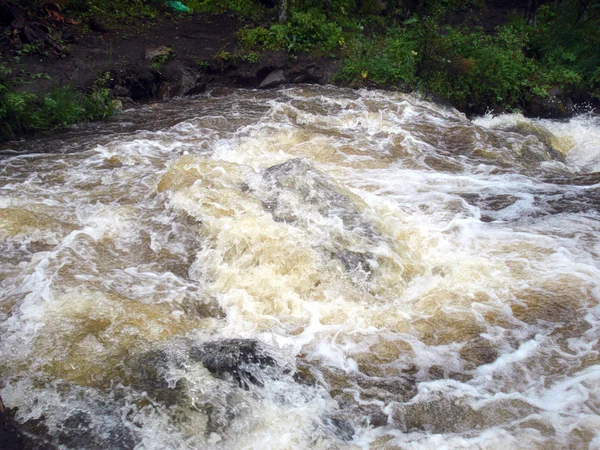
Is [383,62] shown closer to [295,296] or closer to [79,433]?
[295,296]

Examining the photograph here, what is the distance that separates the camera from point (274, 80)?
1095 cm

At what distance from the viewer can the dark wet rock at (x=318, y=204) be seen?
501 centimetres

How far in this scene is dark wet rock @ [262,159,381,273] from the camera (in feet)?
16.4

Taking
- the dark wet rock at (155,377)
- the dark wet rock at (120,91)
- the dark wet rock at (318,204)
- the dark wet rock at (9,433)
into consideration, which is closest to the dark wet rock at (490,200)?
the dark wet rock at (318,204)

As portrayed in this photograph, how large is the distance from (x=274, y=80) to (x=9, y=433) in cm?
914

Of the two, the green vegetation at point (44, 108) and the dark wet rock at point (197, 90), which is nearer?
the green vegetation at point (44, 108)

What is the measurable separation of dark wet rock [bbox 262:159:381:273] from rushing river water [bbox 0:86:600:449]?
23 mm

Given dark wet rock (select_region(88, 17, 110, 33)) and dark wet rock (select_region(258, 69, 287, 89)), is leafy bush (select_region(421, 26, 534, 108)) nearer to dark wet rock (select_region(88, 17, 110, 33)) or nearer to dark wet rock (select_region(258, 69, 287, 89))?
dark wet rock (select_region(258, 69, 287, 89))

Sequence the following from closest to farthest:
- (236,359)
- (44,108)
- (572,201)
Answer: (236,359) < (572,201) < (44,108)

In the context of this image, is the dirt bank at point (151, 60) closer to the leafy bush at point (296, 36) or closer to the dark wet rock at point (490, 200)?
the leafy bush at point (296, 36)

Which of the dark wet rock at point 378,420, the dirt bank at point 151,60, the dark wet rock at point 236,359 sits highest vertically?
the dirt bank at point 151,60

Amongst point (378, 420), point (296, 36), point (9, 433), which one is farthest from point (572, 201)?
point (296, 36)

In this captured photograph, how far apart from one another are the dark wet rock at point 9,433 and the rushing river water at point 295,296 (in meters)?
0.08

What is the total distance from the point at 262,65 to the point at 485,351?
28.5ft
